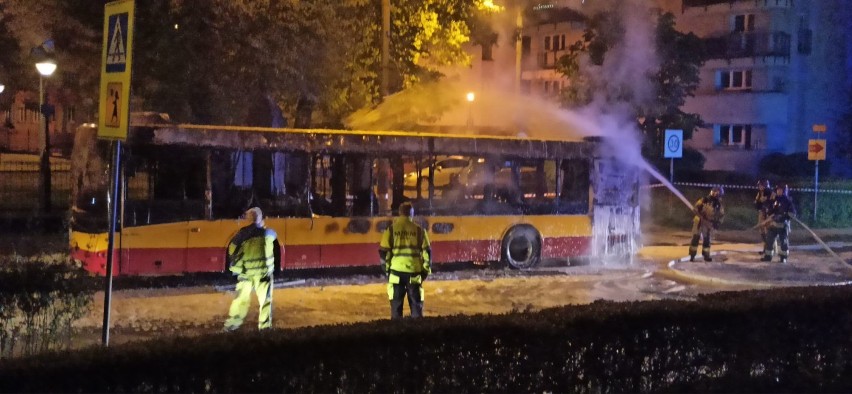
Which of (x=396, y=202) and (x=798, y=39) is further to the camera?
(x=798, y=39)

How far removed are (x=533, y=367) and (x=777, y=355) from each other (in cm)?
247

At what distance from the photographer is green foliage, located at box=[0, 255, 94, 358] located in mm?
8461

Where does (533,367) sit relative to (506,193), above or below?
below

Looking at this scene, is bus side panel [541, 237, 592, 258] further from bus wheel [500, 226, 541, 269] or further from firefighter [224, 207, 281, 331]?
firefighter [224, 207, 281, 331]

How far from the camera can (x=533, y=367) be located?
6922mm

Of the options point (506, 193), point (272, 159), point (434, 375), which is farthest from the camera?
point (506, 193)

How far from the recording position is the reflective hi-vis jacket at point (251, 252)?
10.1 metres

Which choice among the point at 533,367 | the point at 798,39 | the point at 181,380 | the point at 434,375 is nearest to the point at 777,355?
the point at 533,367

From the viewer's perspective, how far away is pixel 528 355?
A: 6.91m

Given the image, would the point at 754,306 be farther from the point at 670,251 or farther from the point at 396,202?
the point at 670,251

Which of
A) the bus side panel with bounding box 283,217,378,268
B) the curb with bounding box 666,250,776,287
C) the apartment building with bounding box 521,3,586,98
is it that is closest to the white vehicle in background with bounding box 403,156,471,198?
the bus side panel with bounding box 283,217,378,268

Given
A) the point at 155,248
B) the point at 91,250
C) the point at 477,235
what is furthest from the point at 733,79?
the point at 91,250

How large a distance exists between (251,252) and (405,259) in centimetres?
172

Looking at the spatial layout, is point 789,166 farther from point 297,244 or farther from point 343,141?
point 297,244
